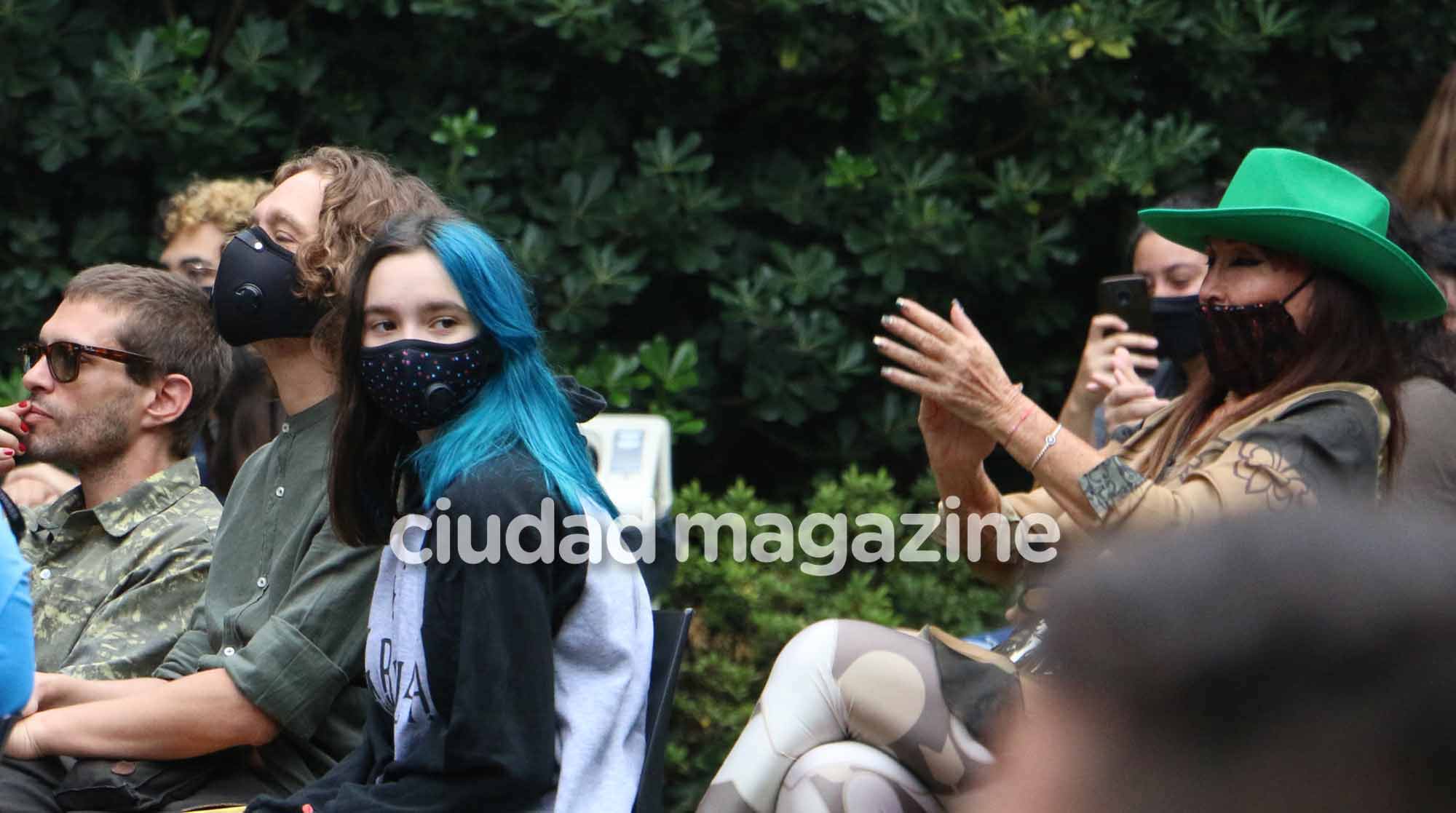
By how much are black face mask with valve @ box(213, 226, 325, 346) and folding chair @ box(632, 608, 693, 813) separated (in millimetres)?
916

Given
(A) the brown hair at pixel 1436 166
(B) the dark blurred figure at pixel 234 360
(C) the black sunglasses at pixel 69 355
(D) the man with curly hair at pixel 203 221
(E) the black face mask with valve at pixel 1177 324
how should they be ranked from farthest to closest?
(D) the man with curly hair at pixel 203 221, (B) the dark blurred figure at pixel 234 360, (E) the black face mask with valve at pixel 1177 324, (A) the brown hair at pixel 1436 166, (C) the black sunglasses at pixel 69 355

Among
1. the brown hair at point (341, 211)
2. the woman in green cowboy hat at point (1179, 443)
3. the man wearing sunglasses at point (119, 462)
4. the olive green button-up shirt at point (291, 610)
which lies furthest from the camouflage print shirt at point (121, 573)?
the woman in green cowboy hat at point (1179, 443)

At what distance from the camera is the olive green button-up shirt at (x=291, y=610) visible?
2.88 meters

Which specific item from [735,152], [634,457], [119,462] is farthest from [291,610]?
[735,152]

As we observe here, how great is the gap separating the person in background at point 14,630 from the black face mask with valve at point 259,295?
92 cm

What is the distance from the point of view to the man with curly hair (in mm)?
4539

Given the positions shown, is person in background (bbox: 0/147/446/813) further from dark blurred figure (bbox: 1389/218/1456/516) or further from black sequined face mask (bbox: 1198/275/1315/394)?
dark blurred figure (bbox: 1389/218/1456/516)

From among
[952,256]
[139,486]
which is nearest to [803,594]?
[952,256]

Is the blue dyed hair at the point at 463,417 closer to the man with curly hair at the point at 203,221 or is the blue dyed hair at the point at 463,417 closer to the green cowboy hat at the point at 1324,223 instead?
the green cowboy hat at the point at 1324,223

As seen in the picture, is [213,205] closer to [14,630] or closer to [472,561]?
[472,561]

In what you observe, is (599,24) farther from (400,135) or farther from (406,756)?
(406,756)

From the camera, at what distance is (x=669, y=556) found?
3721mm

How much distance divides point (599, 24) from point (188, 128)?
51.7 inches

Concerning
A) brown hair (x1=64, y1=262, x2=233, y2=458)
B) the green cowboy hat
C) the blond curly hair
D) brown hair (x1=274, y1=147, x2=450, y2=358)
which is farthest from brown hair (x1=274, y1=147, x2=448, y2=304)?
the green cowboy hat
